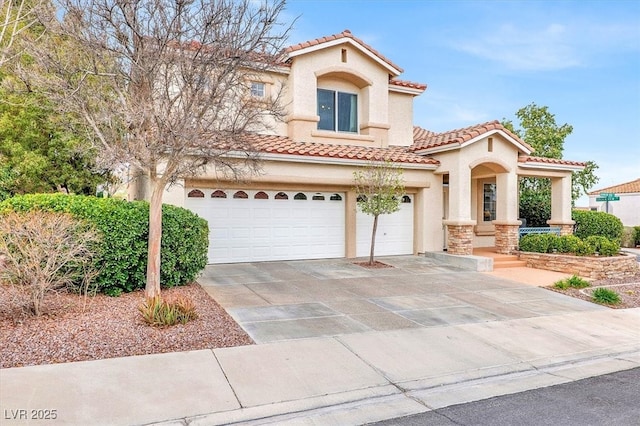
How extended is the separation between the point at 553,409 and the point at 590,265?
993 centimetres

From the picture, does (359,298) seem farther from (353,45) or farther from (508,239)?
(353,45)

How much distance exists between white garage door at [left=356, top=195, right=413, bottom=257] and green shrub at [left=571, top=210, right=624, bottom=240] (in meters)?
9.04

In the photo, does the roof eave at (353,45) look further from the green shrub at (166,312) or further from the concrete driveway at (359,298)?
the green shrub at (166,312)

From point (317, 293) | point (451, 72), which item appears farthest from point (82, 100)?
point (451, 72)

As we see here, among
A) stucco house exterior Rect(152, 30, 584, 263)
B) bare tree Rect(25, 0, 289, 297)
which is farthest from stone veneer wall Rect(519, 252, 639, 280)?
bare tree Rect(25, 0, 289, 297)

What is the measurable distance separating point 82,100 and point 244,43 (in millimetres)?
2852

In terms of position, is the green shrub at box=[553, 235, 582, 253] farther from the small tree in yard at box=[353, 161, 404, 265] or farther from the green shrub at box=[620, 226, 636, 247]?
the green shrub at box=[620, 226, 636, 247]

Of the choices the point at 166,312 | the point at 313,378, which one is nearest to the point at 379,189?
the point at 166,312

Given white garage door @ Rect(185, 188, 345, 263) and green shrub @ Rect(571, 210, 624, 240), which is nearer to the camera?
white garage door @ Rect(185, 188, 345, 263)

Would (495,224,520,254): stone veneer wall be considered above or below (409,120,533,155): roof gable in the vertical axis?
below

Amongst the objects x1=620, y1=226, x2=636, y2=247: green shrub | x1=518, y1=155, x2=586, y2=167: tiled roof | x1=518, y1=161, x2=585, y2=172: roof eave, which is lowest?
x1=620, y1=226, x2=636, y2=247: green shrub

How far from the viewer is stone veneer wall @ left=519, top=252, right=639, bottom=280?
42.4 ft

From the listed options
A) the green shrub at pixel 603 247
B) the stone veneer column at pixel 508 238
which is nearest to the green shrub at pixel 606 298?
the green shrub at pixel 603 247

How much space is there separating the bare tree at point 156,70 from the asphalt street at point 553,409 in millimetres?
5333
